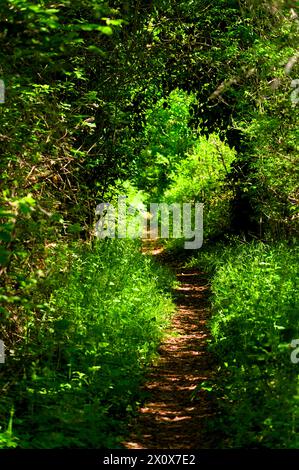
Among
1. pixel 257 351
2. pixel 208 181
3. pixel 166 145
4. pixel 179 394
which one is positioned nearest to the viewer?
pixel 257 351

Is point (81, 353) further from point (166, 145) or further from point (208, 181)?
point (166, 145)

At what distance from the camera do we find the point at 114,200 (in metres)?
15.0

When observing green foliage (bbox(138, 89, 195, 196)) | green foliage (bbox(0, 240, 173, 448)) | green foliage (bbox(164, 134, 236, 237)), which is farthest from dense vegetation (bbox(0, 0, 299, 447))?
green foliage (bbox(138, 89, 195, 196))

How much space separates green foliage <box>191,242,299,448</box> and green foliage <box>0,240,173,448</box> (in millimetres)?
1019

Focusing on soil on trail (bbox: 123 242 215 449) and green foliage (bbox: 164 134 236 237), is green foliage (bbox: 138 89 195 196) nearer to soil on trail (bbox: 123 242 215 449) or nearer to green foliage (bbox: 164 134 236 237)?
green foliage (bbox: 164 134 236 237)

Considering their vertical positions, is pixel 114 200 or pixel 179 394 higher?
pixel 114 200

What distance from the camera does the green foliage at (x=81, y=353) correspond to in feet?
20.3

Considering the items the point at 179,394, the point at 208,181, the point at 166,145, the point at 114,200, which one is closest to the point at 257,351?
the point at 179,394

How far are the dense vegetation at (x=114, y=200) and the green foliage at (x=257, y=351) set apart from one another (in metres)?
0.03

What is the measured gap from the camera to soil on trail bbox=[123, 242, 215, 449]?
686 centimetres

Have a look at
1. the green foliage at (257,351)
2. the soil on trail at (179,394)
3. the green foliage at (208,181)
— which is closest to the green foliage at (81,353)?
the soil on trail at (179,394)

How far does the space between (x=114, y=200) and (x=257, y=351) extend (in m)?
7.76
